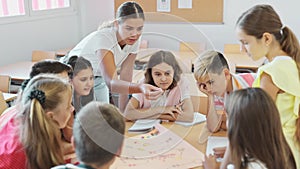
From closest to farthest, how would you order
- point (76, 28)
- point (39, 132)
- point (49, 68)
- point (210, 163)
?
point (39, 132), point (210, 163), point (49, 68), point (76, 28)

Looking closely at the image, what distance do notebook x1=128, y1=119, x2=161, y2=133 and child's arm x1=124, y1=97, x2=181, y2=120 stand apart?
3cm

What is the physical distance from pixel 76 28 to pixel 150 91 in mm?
3433

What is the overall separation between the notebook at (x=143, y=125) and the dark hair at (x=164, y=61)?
0.70ft

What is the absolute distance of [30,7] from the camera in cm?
434

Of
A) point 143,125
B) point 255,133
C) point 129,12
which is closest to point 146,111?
point 143,125

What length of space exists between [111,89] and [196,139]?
481mm

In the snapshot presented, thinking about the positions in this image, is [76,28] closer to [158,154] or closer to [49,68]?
[49,68]

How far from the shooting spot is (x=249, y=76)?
188cm

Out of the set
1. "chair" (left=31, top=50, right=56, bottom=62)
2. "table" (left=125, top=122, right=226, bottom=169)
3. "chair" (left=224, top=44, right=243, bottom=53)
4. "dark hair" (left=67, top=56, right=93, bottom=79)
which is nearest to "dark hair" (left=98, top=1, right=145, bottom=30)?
"dark hair" (left=67, top=56, right=93, bottom=79)

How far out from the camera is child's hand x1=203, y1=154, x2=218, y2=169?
144 cm

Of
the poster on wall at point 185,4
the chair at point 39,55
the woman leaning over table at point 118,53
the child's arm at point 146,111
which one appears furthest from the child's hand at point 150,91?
the poster on wall at point 185,4

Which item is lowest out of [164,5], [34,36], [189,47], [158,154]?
[158,154]

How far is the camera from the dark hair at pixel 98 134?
1.16 metres

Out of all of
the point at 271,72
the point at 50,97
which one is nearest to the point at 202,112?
the point at 271,72
